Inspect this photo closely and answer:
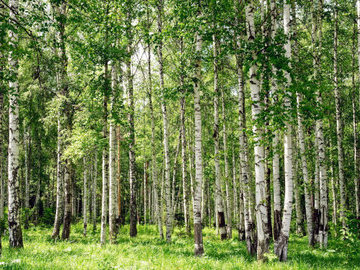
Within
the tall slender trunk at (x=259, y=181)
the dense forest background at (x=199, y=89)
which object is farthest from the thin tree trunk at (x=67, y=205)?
the tall slender trunk at (x=259, y=181)

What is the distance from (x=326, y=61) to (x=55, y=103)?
13.9 meters

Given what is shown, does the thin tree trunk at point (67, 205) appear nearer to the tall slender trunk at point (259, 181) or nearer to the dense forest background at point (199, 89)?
Result: the dense forest background at point (199, 89)

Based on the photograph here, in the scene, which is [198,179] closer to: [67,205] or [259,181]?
[259,181]

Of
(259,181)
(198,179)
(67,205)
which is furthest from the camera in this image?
(67,205)

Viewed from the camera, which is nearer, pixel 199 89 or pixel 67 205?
pixel 199 89

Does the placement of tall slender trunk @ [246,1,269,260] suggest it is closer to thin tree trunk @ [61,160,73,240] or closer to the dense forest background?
the dense forest background

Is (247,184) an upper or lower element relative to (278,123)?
lower

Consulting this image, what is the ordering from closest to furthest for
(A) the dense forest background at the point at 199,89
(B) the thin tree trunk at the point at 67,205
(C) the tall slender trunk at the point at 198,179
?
(A) the dense forest background at the point at 199,89
(C) the tall slender trunk at the point at 198,179
(B) the thin tree trunk at the point at 67,205

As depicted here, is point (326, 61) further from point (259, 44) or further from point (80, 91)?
point (80, 91)

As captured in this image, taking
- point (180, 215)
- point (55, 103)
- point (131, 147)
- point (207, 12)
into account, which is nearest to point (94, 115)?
point (55, 103)

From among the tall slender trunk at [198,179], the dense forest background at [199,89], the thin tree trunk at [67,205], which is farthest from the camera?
the thin tree trunk at [67,205]

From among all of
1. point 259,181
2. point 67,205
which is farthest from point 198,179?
point 67,205

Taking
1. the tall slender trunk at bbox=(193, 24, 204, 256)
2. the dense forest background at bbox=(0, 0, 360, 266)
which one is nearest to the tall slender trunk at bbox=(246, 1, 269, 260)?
the dense forest background at bbox=(0, 0, 360, 266)

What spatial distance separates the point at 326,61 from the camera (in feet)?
50.1
